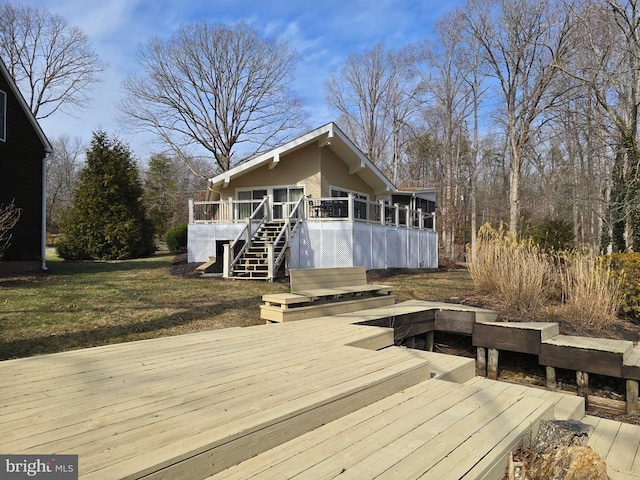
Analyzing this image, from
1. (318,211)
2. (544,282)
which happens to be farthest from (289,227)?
(544,282)

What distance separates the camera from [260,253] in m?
12.2

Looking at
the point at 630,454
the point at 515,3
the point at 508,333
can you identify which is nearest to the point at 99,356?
the point at 630,454

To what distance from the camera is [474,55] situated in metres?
26.5

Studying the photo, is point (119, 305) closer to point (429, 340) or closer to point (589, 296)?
point (429, 340)

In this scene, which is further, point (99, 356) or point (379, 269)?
point (379, 269)

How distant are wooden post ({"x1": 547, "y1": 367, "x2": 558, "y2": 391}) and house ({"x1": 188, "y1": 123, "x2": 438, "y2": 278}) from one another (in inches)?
284

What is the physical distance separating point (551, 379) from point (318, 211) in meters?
9.99

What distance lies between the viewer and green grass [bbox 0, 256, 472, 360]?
16.5 ft

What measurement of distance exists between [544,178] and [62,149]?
45.7 meters

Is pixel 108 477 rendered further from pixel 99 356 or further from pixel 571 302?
pixel 571 302

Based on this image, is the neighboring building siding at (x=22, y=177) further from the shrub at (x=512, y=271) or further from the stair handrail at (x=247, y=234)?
the shrub at (x=512, y=271)

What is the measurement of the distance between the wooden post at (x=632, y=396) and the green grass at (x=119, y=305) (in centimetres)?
422

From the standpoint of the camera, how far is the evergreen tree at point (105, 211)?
17688 mm

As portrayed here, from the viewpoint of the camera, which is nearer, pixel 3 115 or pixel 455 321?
pixel 455 321
